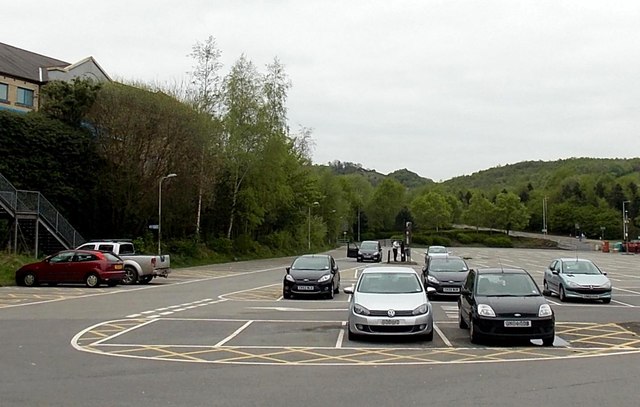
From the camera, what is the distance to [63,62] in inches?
2596

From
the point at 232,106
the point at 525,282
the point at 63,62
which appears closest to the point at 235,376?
the point at 525,282

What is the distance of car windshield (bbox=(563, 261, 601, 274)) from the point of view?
80.2 ft

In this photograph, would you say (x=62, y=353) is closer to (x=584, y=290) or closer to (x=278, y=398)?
(x=278, y=398)

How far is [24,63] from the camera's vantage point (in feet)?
193

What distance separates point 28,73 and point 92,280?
34.2 meters

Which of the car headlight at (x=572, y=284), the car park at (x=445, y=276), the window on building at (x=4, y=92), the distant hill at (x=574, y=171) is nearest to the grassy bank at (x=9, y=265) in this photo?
the car park at (x=445, y=276)

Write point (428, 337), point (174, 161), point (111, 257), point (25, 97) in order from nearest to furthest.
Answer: point (428, 337)
point (111, 257)
point (174, 161)
point (25, 97)

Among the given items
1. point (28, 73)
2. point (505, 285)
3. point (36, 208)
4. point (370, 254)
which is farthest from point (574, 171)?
point (505, 285)

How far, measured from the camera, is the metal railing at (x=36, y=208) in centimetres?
3607

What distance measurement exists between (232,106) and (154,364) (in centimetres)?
4991

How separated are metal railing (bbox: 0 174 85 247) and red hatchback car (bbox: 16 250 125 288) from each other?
25.5ft

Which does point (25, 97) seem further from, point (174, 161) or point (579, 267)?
point (579, 267)

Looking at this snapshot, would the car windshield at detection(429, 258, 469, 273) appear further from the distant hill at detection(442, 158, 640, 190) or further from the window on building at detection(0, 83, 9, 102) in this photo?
the distant hill at detection(442, 158, 640, 190)

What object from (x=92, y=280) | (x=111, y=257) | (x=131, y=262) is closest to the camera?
(x=92, y=280)
